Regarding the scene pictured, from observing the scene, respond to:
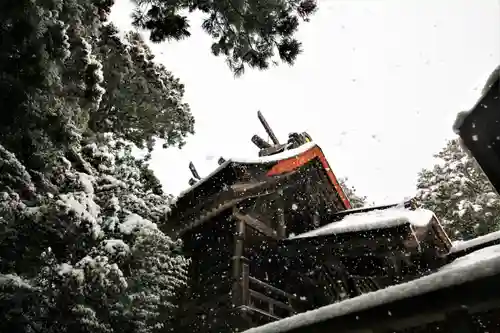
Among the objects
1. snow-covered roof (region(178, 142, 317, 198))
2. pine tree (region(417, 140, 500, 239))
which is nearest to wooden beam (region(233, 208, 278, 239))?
snow-covered roof (region(178, 142, 317, 198))

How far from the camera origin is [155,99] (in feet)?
44.0

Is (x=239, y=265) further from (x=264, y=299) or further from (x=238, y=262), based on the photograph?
(x=264, y=299)

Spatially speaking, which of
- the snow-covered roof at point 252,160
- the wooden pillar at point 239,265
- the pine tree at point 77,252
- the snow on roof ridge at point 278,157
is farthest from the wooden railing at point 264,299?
the snow on roof ridge at point 278,157

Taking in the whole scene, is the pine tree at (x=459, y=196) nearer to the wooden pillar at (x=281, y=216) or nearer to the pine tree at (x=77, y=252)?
the wooden pillar at (x=281, y=216)

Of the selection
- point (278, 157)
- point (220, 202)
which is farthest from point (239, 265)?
point (278, 157)

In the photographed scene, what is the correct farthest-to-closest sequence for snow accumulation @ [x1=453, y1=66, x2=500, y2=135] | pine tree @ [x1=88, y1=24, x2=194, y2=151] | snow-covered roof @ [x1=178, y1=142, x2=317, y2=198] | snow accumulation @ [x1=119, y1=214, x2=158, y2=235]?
pine tree @ [x1=88, y1=24, x2=194, y2=151] < snow-covered roof @ [x1=178, y1=142, x2=317, y2=198] < snow accumulation @ [x1=119, y1=214, x2=158, y2=235] < snow accumulation @ [x1=453, y1=66, x2=500, y2=135]

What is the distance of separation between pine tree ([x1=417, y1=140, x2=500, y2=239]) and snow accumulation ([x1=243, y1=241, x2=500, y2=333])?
1761 centimetres

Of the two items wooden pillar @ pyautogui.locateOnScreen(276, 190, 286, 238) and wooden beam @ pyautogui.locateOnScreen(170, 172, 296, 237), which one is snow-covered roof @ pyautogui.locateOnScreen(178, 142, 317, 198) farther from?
wooden pillar @ pyautogui.locateOnScreen(276, 190, 286, 238)

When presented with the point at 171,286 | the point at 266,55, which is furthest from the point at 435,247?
the point at 266,55

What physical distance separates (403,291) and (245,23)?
4.22 metres

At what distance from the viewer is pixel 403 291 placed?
7.04 feet

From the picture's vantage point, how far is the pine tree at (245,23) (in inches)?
212

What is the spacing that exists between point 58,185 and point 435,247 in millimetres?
8762

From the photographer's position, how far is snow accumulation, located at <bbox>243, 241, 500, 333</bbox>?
1942mm
